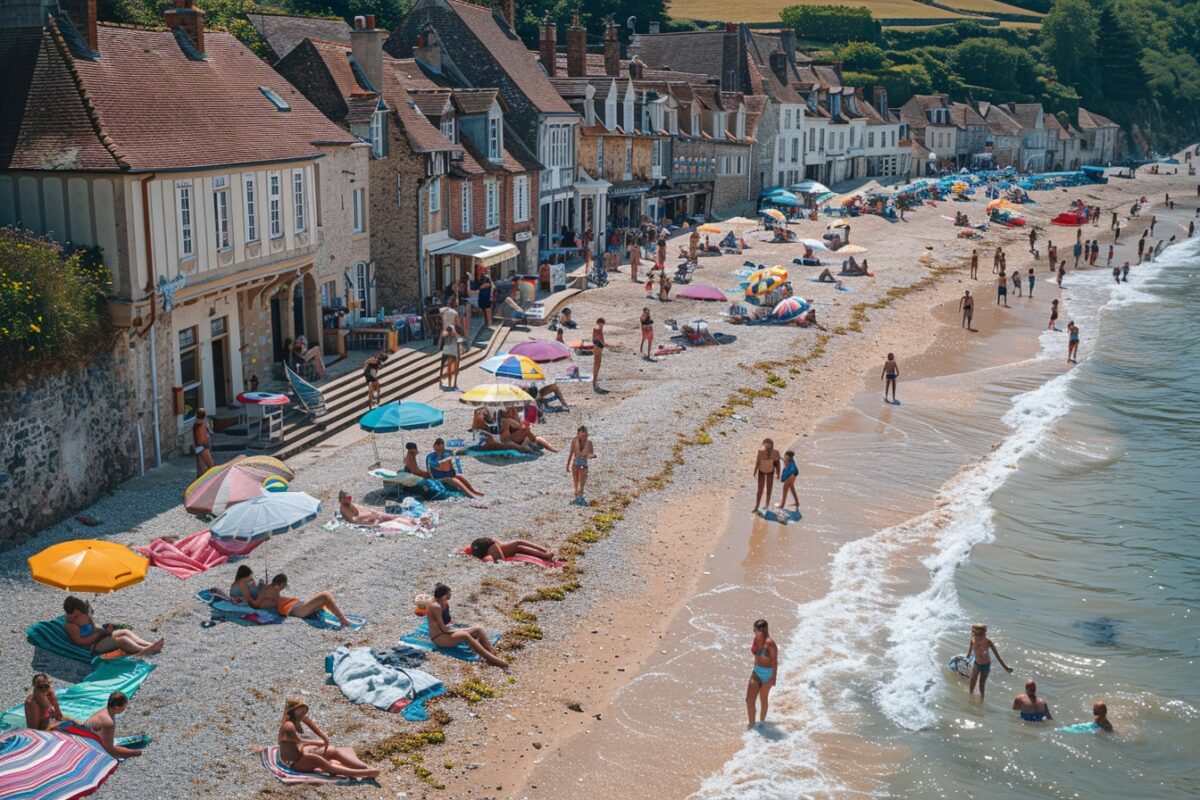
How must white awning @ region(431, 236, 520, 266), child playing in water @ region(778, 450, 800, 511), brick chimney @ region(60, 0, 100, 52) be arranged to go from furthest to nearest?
white awning @ region(431, 236, 520, 266), child playing in water @ region(778, 450, 800, 511), brick chimney @ region(60, 0, 100, 52)

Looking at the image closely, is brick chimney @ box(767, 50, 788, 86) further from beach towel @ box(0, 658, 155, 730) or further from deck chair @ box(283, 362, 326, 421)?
beach towel @ box(0, 658, 155, 730)

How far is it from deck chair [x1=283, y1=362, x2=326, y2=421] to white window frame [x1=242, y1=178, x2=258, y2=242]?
2831 mm

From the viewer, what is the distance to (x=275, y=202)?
26.7 metres

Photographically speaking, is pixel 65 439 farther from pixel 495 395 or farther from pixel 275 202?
pixel 275 202

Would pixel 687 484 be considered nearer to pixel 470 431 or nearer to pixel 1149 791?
pixel 470 431

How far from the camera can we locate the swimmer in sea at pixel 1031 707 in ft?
55.2

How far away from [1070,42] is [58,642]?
14661 cm

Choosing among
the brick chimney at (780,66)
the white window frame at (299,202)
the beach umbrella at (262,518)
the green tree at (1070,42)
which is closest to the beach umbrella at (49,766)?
the beach umbrella at (262,518)

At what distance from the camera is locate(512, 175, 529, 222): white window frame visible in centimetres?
4188

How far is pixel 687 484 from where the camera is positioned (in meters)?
25.0

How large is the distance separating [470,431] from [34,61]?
1078 cm

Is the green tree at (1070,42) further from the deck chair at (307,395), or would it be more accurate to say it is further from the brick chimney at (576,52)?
the deck chair at (307,395)

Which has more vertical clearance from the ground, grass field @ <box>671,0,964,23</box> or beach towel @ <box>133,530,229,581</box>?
grass field @ <box>671,0,964,23</box>

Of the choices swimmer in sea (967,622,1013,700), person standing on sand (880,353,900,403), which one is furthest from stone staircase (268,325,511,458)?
swimmer in sea (967,622,1013,700)
